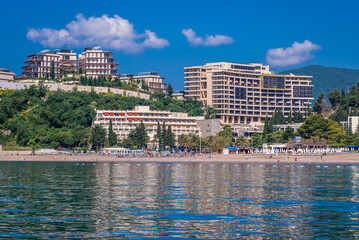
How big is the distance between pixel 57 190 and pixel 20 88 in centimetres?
12226

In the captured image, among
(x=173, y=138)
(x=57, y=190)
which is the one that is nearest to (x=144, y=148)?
(x=173, y=138)

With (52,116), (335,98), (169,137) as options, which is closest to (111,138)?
(169,137)

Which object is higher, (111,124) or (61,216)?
(111,124)

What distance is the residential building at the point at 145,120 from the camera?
153m

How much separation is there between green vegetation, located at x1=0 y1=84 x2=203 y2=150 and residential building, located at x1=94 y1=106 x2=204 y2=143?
4508 mm

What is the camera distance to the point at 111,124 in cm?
14388

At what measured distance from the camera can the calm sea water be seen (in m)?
28.8

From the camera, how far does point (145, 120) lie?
159750 millimetres

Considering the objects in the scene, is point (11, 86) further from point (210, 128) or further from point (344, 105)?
point (344, 105)

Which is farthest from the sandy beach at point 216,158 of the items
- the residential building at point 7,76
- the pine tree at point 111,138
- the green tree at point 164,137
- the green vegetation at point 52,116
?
the residential building at point 7,76

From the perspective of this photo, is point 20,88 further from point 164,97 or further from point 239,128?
point 239,128

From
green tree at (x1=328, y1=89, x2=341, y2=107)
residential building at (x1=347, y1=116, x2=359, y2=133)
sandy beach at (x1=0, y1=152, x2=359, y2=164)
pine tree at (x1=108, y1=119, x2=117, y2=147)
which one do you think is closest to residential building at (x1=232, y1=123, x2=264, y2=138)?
green tree at (x1=328, y1=89, x2=341, y2=107)

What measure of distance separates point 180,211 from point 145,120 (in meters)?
125

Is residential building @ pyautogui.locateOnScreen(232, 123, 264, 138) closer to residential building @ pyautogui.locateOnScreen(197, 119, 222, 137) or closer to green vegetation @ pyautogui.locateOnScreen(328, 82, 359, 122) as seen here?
residential building @ pyautogui.locateOnScreen(197, 119, 222, 137)
